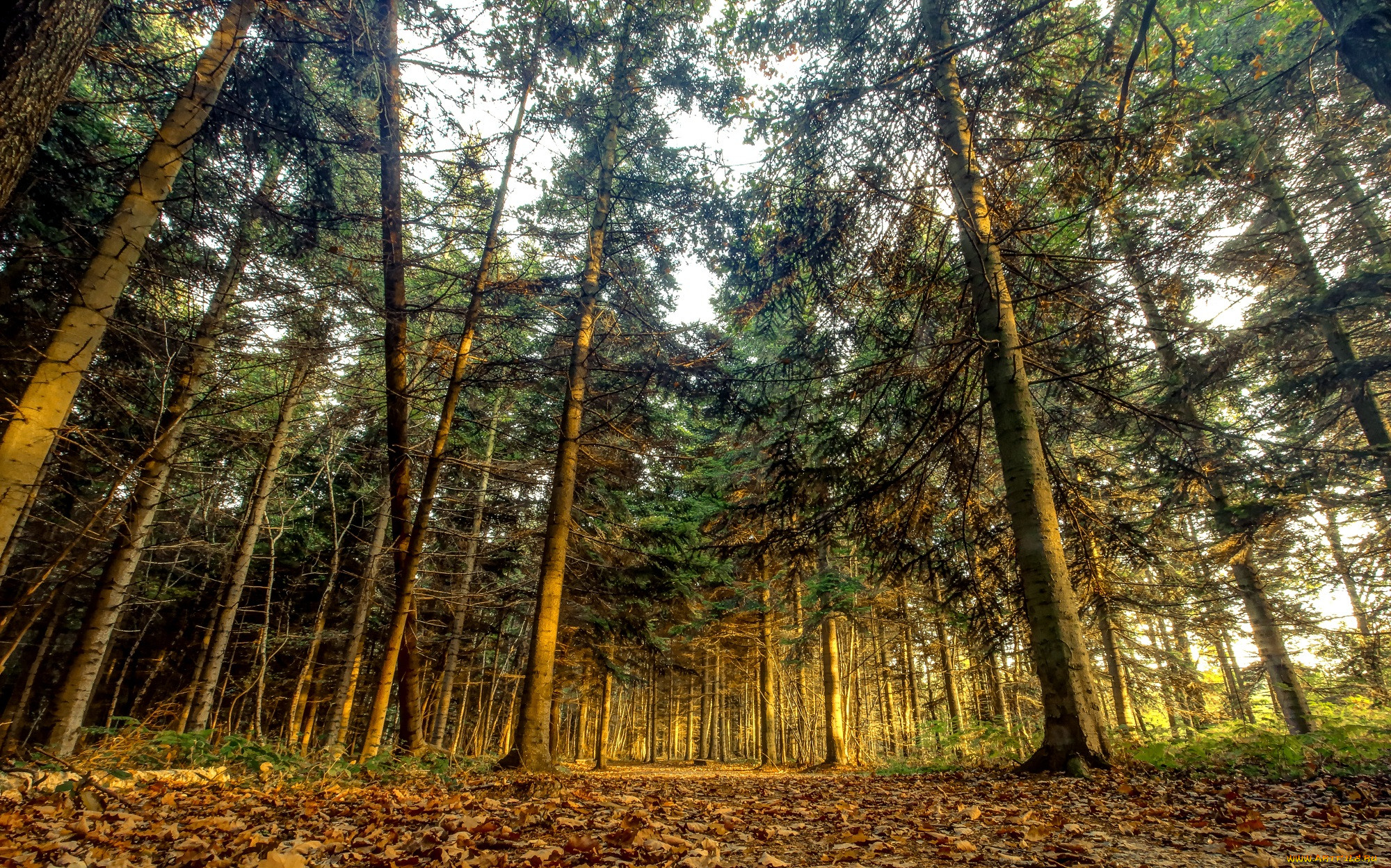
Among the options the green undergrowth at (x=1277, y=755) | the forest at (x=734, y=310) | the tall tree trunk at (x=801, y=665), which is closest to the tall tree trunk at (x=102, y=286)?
the forest at (x=734, y=310)

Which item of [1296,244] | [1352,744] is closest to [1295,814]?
[1352,744]

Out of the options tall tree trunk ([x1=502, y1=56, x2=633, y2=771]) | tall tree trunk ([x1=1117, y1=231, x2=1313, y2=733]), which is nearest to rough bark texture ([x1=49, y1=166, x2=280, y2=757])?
tall tree trunk ([x1=502, y1=56, x2=633, y2=771])

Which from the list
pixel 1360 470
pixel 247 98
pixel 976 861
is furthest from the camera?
pixel 1360 470

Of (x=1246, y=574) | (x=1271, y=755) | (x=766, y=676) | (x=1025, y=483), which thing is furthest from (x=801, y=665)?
(x=1025, y=483)

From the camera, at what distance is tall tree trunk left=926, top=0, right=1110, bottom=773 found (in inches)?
201

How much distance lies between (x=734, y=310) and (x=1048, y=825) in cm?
777

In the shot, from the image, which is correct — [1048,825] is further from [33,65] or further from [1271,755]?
[33,65]

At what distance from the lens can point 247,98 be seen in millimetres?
6023

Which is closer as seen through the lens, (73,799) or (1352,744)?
(73,799)

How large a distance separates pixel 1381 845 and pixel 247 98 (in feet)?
35.9

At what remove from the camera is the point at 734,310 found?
30.2ft

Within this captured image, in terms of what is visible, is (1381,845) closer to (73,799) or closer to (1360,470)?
(73,799)

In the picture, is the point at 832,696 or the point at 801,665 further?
the point at 801,665

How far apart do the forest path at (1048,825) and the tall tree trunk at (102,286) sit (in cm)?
495
